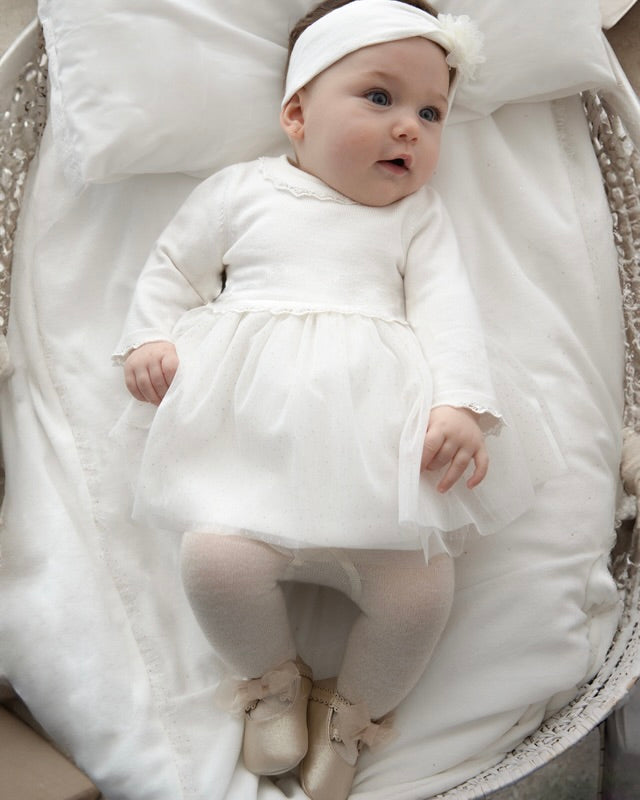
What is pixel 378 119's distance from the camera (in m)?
1.16

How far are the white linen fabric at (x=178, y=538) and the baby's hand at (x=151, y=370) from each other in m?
0.13

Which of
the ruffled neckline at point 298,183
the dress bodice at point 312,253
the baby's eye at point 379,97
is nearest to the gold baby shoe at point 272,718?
the dress bodice at point 312,253

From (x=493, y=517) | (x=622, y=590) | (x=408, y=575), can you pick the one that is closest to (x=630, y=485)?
(x=622, y=590)

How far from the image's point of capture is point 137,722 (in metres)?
1.08

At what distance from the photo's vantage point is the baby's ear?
124cm

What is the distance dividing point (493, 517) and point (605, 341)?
15.2 inches

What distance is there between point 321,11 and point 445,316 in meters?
0.46

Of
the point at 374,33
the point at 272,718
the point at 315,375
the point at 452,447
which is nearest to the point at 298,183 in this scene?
the point at 374,33

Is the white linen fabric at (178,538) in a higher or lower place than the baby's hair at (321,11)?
lower

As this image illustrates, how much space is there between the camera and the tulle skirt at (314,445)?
3.30ft

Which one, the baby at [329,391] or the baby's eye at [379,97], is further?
the baby's eye at [379,97]

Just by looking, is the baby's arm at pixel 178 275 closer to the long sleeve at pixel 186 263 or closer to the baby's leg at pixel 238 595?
the long sleeve at pixel 186 263

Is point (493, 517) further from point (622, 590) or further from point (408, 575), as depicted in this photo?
point (622, 590)

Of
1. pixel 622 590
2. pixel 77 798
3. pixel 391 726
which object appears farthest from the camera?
pixel 622 590
